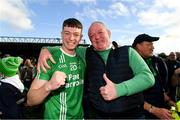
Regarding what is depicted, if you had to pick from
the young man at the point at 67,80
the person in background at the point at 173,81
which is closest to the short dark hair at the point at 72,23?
the young man at the point at 67,80

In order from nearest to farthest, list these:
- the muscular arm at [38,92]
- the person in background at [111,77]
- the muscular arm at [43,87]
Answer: the muscular arm at [43,87]
the muscular arm at [38,92]
the person in background at [111,77]

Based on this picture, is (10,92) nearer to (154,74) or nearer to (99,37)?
(99,37)

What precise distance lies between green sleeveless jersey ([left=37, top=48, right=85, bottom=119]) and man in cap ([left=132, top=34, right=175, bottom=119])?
1446mm

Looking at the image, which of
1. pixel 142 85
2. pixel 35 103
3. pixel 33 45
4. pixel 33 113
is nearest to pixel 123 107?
pixel 142 85

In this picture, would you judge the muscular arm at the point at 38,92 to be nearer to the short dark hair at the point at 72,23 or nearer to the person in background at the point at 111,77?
the person in background at the point at 111,77

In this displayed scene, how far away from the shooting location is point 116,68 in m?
3.96

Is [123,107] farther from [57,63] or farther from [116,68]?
[57,63]

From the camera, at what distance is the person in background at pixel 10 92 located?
5.14 m

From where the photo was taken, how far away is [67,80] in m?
4.02

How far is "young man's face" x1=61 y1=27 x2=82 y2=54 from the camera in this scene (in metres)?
4.08

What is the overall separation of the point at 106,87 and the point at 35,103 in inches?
31.3

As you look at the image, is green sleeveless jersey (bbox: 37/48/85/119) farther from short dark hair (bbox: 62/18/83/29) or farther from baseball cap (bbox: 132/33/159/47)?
baseball cap (bbox: 132/33/159/47)

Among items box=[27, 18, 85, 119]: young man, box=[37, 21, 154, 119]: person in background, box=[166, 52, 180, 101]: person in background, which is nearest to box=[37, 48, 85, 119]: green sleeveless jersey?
box=[27, 18, 85, 119]: young man

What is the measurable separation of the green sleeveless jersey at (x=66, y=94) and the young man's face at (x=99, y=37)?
0.34 meters
